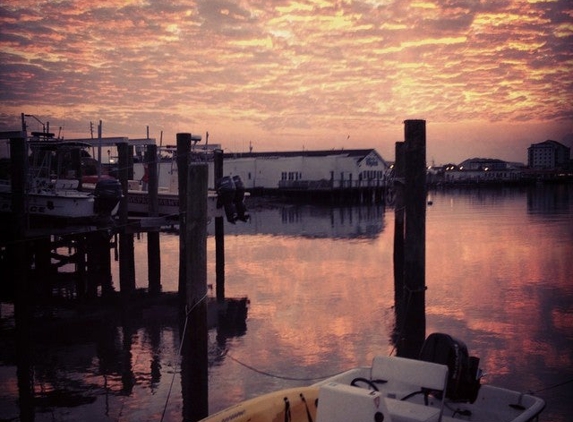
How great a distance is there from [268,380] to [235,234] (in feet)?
90.0

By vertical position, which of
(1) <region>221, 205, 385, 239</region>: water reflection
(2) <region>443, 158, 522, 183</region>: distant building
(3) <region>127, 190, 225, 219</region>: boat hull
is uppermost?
(2) <region>443, 158, 522, 183</region>: distant building

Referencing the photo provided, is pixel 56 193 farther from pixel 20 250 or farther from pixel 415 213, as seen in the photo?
pixel 415 213

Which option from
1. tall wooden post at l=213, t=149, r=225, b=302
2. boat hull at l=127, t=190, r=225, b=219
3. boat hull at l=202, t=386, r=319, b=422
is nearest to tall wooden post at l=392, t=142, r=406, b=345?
tall wooden post at l=213, t=149, r=225, b=302

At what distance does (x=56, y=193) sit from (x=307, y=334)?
997cm

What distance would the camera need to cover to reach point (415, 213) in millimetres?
8492

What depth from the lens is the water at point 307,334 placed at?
9562mm

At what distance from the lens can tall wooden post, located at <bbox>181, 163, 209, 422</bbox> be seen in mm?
7715

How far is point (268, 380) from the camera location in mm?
10062

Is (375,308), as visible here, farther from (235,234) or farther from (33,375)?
(235,234)

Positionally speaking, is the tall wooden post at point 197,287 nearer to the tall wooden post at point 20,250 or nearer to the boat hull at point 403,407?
the boat hull at point 403,407

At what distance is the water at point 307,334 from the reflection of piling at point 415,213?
2682mm

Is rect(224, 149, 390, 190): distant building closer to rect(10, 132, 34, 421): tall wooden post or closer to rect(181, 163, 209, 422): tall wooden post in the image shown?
rect(10, 132, 34, 421): tall wooden post

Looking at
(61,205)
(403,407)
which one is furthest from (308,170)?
(403,407)

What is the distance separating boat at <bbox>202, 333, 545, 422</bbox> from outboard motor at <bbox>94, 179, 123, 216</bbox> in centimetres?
1190
